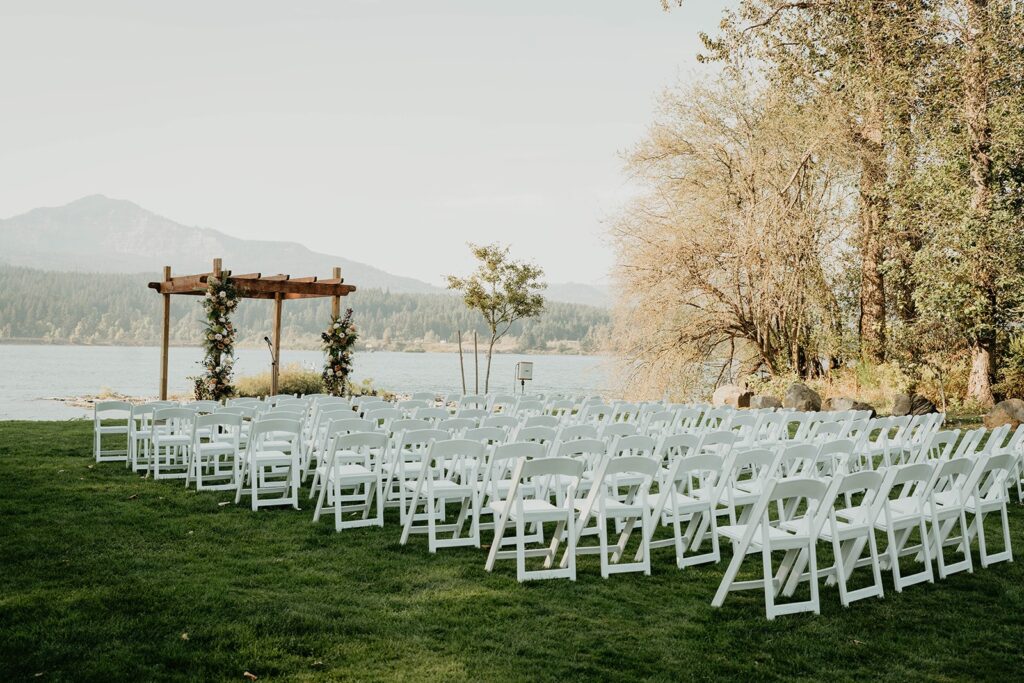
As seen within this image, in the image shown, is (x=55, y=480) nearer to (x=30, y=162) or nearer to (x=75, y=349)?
(x=75, y=349)

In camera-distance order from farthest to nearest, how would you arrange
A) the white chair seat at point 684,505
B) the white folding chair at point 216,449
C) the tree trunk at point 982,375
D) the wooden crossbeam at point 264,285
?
the tree trunk at point 982,375 < the wooden crossbeam at point 264,285 < the white folding chair at point 216,449 < the white chair seat at point 684,505

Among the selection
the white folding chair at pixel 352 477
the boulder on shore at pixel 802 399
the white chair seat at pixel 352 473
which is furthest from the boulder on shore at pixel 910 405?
the white chair seat at pixel 352 473

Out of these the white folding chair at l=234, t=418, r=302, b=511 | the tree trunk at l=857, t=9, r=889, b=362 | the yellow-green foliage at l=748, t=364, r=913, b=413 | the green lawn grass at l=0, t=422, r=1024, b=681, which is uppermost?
the tree trunk at l=857, t=9, r=889, b=362

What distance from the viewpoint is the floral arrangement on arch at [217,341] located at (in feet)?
44.7

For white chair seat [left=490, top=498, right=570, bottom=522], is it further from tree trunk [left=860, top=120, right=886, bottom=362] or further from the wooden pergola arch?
tree trunk [left=860, top=120, right=886, bottom=362]

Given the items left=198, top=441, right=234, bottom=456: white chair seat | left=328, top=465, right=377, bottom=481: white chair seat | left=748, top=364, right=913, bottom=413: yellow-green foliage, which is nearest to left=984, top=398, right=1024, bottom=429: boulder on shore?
left=748, top=364, right=913, bottom=413: yellow-green foliage

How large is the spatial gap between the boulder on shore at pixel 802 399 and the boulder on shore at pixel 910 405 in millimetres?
1288

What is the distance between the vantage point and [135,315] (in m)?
91.9

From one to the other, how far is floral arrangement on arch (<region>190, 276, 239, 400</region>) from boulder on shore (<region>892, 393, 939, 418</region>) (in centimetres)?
1161

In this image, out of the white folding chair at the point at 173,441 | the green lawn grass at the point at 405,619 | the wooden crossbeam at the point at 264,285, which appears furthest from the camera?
the wooden crossbeam at the point at 264,285

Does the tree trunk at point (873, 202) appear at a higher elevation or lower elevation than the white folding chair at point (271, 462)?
higher

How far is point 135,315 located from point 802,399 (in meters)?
91.2

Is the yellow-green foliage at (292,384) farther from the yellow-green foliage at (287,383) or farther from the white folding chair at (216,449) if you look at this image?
the white folding chair at (216,449)

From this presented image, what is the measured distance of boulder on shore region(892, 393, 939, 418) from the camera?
46.4 feet
